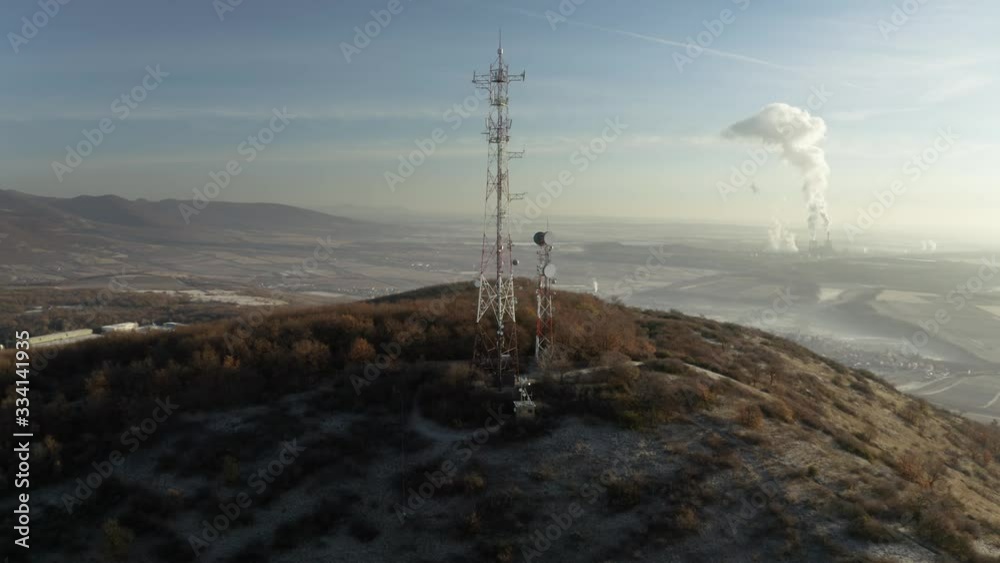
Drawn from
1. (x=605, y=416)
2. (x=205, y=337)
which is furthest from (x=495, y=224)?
(x=205, y=337)

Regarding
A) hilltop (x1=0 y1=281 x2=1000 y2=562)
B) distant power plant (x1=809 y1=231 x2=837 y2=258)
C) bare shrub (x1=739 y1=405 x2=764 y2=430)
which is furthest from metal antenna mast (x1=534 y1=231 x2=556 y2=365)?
distant power plant (x1=809 y1=231 x2=837 y2=258)

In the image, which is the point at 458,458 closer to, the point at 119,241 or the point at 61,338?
the point at 61,338

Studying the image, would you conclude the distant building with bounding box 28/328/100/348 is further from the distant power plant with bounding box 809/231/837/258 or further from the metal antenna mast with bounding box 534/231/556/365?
the distant power plant with bounding box 809/231/837/258

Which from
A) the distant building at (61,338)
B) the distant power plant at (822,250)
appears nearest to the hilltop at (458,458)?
the distant building at (61,338)

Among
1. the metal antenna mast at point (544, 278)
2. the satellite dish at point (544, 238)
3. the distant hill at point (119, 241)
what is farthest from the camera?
the distant hill at point (119, 241)

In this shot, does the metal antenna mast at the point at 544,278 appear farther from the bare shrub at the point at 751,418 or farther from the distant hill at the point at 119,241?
the distant hill at the point at 119,241

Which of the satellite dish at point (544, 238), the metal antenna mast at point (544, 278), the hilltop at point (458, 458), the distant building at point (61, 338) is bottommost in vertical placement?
the distant building at point (61, 338)

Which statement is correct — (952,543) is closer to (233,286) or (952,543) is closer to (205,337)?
(205,337)

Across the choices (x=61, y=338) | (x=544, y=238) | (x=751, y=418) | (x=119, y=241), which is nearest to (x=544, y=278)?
(x=544, y=238)

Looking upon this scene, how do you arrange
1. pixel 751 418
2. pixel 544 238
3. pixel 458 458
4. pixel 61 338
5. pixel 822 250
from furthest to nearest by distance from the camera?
pixel 822 250 < pixel 61 338 < pixel 544 238 < pixel 751 418 < pixel 458 458
